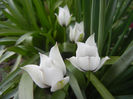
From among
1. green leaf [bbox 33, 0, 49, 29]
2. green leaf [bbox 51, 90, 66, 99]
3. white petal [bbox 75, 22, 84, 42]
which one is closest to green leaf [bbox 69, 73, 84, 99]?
green leaf [bbox 51, 90, 66, 99]

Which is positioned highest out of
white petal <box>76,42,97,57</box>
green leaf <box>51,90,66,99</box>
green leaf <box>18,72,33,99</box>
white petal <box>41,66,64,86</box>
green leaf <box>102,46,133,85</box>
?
white petal <box>76,42,97,57</box>

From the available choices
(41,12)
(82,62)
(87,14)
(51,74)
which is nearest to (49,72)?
(51,74)

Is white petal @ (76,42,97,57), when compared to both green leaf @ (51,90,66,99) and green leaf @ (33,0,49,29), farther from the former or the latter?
green leaf @ (33,0,49,29)

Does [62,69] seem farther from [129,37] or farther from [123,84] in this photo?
[129,37]

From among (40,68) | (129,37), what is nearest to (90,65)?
(40,68)

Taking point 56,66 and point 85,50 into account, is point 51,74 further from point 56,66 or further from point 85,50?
point 85,50

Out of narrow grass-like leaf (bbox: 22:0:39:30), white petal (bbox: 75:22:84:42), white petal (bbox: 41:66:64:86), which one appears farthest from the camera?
narrow grass-like leaf (bbox: 22:0:39:30)

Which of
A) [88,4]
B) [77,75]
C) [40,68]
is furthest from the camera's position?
[88,4]
